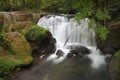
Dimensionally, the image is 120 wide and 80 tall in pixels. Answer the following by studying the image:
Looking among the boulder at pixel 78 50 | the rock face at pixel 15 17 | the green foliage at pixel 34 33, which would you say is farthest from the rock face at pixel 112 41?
the rock face at pixel 15 17

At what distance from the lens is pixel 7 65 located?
1013cm

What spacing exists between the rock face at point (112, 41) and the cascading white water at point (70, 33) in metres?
0.65

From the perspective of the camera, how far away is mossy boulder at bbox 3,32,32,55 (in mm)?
12195

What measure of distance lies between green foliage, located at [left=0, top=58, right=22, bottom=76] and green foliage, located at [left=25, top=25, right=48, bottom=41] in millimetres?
2729

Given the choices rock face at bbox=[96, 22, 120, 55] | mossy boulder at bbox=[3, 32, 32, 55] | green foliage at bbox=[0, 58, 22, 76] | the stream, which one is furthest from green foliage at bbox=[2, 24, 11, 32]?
rock face at bbox=[96, 22, 120, 55]

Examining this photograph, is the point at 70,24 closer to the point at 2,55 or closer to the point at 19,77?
the point at 2,55

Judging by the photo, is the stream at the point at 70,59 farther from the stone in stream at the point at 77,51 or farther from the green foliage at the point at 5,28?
the green foliage at the point at 5,28

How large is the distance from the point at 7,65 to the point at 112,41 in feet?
18.2

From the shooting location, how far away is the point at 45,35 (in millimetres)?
13469

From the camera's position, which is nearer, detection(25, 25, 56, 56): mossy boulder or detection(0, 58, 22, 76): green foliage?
detection(0, 58, 22, 76): green foliage

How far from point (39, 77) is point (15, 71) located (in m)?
1.32

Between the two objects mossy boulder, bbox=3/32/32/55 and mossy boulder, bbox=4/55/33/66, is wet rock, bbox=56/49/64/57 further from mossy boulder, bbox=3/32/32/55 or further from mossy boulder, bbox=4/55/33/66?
mossy boulder, bbox=4/55/33/66

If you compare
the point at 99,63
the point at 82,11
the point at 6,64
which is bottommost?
the point at 99,63

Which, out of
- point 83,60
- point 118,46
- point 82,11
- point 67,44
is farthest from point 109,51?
point 82,11
